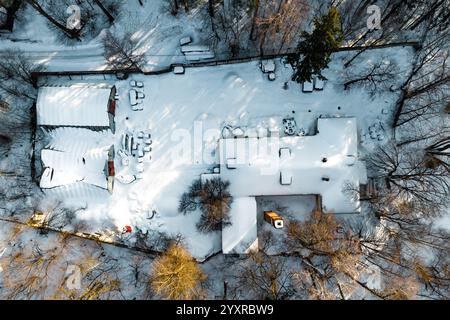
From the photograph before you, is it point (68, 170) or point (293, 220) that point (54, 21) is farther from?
point (293, 220)

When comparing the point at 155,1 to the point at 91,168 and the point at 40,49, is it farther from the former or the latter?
the point at 91,168

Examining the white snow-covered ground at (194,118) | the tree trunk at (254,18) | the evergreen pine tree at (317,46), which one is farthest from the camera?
the white snow-covered ground at (194,118)

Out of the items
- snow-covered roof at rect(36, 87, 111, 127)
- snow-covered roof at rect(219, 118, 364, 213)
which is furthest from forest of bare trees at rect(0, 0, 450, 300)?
snow-covered roof at rect(36, 87, 111, 127)

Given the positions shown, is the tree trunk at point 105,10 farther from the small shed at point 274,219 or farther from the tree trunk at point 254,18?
the small shed at point 274,219

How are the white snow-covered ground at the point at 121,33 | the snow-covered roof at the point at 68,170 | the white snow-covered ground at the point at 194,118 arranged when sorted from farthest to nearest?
the white snow-covered ground at the point at 121,33 → the white snow-covered ground at the point at 194,118 → the snow-covered roof at the point at 68,170

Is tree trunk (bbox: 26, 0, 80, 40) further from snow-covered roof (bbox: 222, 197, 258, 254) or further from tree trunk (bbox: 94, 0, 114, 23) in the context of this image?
snow-covered roof (bbox: 222, 197, 258, 254)

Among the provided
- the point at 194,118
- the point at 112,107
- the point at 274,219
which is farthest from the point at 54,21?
the point at 274,219

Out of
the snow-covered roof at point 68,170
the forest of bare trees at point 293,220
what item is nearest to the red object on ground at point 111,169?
the snow-covered roof at point 68,170
